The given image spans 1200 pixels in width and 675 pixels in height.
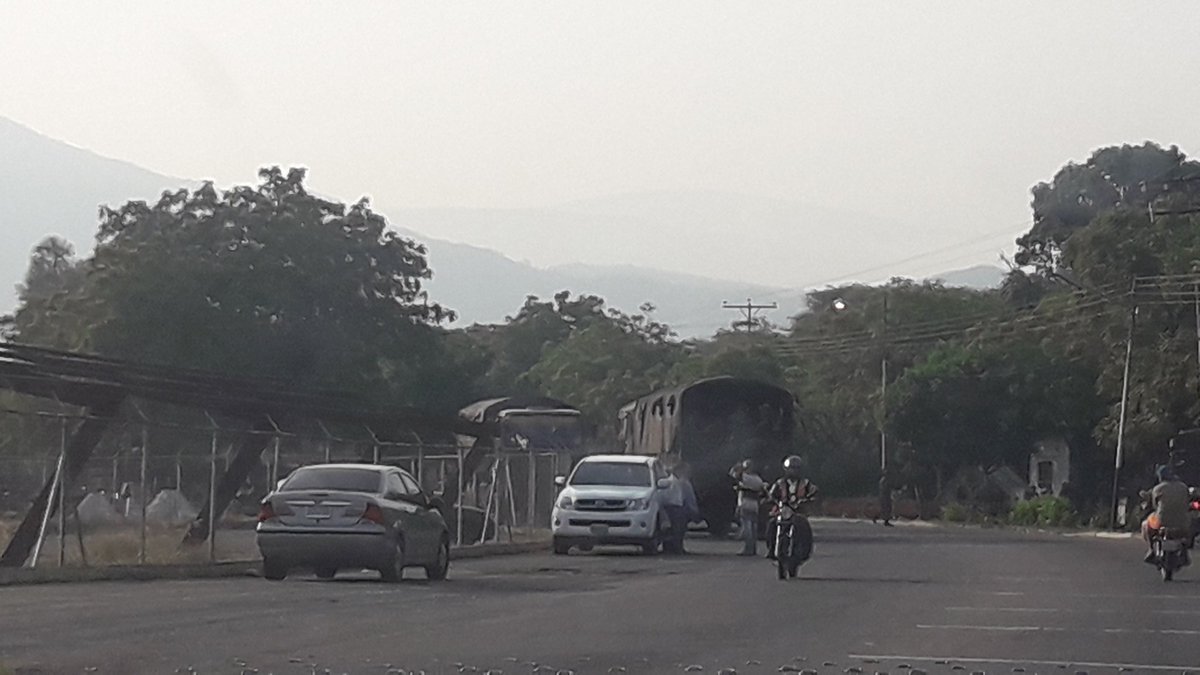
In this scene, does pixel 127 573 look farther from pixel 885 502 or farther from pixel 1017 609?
pixel 885 502

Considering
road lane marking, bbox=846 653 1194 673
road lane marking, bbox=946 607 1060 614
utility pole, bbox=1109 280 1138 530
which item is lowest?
road lane marking, bbox=846 653 1194 673

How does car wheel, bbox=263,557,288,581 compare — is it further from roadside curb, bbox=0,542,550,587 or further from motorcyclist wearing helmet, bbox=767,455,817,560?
motorcyclist wearing helmet, bbox=767,455,817,560

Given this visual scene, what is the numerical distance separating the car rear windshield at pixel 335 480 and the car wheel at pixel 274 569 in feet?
2.93

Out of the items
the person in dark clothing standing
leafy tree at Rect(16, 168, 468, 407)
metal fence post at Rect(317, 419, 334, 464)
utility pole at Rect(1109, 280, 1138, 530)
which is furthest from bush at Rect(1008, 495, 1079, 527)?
metal fence post at Rect(317, 419, 334, 464)

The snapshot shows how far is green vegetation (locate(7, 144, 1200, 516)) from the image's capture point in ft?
193

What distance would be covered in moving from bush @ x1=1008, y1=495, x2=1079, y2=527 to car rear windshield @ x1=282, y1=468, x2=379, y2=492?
50058mm

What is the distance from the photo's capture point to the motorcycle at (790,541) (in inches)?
1035

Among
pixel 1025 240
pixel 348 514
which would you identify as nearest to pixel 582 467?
pixel 348 514

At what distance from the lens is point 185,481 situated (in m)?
47.0

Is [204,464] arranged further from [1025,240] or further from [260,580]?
[1025,240]

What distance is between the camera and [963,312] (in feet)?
327

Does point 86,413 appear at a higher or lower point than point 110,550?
higher

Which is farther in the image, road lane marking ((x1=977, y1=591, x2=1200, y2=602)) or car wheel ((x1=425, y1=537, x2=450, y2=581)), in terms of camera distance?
car wheel ((x1=425, y1=537, x2=450, y2=581))

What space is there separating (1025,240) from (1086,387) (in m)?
25.1
